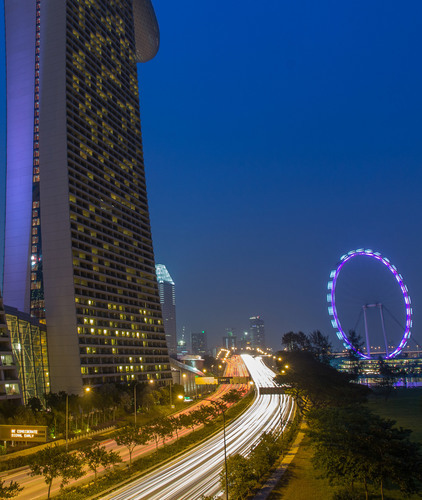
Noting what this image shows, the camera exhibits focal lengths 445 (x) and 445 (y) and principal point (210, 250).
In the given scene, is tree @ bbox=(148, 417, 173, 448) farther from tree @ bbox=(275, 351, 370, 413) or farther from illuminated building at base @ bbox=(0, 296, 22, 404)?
illuminated building at base @ bbox=(0, 296, 22, 404)

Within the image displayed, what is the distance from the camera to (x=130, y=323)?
120 metres

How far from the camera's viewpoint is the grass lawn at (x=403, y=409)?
69887 millimetres

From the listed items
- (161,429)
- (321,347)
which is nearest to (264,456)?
(161,429)

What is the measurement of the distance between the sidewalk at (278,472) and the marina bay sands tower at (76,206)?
51.1m

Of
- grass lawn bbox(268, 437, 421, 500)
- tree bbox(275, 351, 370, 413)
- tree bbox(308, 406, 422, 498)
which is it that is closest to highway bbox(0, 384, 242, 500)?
grass lawn bbox(268, 437, 421, 500)

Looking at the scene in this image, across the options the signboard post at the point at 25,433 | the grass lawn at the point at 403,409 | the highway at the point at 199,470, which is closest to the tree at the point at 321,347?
the grass lawn at the point at 403,409

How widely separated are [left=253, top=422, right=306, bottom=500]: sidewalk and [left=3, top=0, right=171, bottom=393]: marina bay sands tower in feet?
168

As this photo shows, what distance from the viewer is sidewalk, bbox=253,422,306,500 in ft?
135

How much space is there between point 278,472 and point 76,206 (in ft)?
259

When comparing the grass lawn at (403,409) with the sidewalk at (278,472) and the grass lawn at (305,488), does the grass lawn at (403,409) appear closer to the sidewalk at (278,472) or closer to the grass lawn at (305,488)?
the sidewalk at (278,472)

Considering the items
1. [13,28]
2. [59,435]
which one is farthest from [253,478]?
[13,28]

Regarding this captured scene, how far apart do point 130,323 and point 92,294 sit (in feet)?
57.9

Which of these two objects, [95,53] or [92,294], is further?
[95,53]

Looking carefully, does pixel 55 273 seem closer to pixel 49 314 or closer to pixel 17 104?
pixel 49 314
